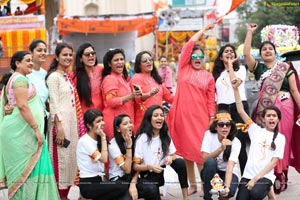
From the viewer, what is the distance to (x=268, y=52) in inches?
245

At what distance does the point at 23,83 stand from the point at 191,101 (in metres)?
1.92

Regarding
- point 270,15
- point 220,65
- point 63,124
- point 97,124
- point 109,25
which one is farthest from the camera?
point 270,15

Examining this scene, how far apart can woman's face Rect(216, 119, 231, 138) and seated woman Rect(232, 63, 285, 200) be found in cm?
27

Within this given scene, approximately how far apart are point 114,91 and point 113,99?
0.08 meters

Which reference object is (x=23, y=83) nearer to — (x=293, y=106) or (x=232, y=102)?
(x=232, y=102)

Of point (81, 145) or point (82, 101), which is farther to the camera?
point (82, 101)

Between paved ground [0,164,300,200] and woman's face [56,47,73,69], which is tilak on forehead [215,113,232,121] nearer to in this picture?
paved ground [0,164,300,200]

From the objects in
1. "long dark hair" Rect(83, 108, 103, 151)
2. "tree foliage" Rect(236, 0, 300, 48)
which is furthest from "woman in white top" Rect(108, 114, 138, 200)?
"tree foliage" Rect(236, 0, 300, 48)

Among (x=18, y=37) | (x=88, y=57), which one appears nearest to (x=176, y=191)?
(x=88, y=57)

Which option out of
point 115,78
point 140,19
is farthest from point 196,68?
point 140,19

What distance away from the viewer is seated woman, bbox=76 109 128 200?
537 centimetres

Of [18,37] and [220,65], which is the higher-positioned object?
[18,37]

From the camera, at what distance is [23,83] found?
16.8ft

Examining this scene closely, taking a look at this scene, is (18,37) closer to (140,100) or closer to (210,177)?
(140,100)
